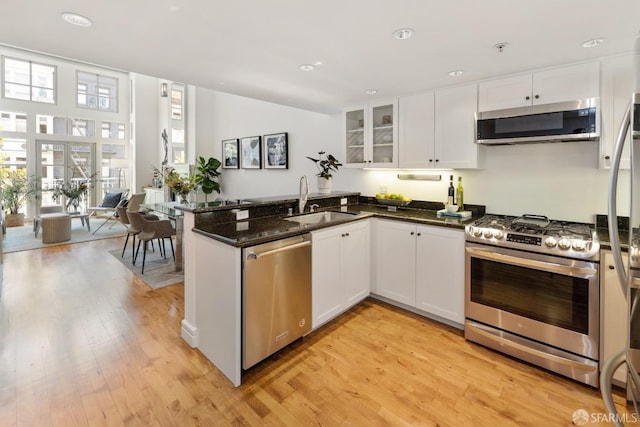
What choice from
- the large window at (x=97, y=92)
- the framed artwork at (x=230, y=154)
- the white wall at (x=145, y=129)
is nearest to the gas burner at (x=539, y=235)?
the framed artwork at (x=230, y=154)

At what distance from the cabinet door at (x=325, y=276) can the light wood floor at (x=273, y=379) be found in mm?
193

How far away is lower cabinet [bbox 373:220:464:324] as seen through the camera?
2.76m

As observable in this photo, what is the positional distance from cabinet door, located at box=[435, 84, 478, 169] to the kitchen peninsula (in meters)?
0.58

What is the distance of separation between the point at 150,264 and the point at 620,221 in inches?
211

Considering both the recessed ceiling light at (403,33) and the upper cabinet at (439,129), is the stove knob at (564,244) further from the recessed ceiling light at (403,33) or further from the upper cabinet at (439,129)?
the recessed ceiling light at (403,33)

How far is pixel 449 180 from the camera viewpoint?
11.3 ft

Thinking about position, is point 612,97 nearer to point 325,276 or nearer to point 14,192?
point 325,276

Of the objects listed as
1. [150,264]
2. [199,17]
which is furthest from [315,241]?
[150,264]

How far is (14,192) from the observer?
717cm

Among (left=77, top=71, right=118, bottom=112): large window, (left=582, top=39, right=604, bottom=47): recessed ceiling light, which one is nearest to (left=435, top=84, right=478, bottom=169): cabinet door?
(left=582, top=39, right=604, bottom=47): recessed ceiling light

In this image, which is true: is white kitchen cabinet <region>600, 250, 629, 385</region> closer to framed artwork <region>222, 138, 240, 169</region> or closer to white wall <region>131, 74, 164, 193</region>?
framed artwork <region>222, 138, 240, 169</region>

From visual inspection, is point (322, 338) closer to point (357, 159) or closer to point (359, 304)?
point (359, 304)

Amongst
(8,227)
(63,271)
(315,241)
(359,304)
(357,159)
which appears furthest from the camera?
(8,227)

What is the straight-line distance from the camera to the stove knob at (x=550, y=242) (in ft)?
7.15
